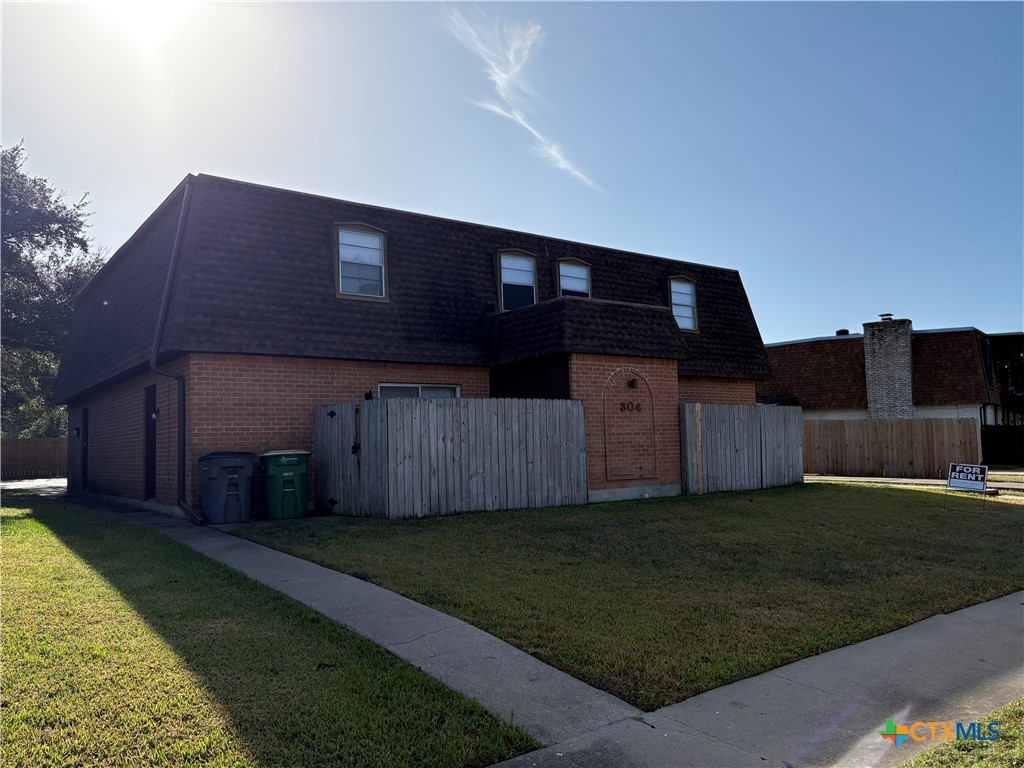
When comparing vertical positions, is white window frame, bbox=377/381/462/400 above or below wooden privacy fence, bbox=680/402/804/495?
above

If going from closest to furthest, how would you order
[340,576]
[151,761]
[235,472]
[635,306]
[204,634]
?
[151,761], [204,634], [340,576], [235,472], [635,306]

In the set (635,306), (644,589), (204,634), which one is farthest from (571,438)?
(204,634)

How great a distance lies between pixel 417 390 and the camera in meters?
14.8

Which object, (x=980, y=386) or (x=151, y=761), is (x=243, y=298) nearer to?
(x=151, y=761)

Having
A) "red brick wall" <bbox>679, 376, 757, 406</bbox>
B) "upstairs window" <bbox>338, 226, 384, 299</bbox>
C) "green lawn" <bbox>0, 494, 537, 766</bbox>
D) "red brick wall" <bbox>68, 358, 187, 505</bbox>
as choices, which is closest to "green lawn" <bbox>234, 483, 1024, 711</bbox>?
"green lawn" <bbox>0, 494, 537, 766</bbox>

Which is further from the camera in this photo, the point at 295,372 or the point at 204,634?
the point at 295,372

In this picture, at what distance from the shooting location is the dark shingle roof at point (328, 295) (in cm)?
1266

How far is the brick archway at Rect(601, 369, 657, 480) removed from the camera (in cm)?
1399

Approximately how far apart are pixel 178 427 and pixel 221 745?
34.2ft

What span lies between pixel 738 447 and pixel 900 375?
54.4 ft

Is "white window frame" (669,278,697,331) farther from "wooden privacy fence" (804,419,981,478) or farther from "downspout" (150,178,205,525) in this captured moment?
"downspout" (150,178,205,525)

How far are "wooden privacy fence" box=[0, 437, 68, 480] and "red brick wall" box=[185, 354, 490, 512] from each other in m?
29.3

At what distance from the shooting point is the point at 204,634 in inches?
198

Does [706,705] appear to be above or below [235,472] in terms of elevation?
below
